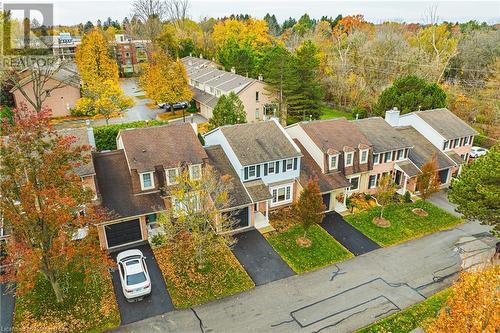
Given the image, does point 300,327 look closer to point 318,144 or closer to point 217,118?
point 318,144

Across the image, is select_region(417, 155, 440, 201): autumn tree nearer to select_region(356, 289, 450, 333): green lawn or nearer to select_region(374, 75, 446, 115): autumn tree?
select_region(356, 289, 450, 333): green lawn

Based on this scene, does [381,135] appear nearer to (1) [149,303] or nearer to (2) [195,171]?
(2) [195,171]

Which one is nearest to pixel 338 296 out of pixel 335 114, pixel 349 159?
pixel 349 159

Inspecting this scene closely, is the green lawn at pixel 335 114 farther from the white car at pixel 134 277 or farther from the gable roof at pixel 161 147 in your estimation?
the white car at pixel 134 277

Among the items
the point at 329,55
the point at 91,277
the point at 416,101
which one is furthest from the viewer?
the point at 329,55

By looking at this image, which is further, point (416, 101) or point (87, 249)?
point (416, 101)

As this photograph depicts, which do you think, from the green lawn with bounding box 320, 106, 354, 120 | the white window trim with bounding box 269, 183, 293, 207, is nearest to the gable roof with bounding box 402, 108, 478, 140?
the white window trim with bounding box 269, 183, 293, 207

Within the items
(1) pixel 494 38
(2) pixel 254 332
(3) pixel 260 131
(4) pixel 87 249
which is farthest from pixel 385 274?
(1) pixel 494 38

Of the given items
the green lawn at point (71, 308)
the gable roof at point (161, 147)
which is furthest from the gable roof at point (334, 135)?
the green lawn at point (71, 308)
